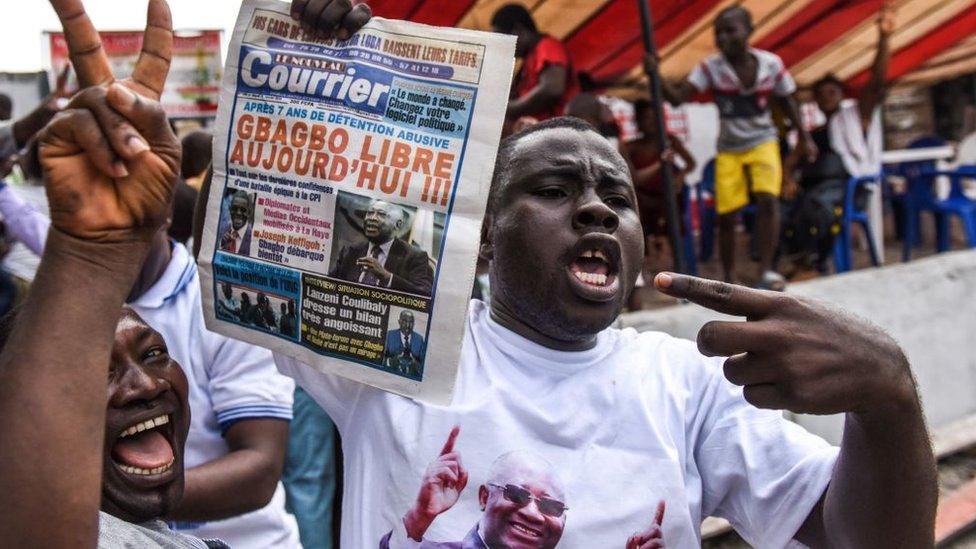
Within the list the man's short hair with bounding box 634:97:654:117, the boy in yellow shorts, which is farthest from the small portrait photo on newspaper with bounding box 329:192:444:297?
the man's short hair with bounding box 634:97:654:117

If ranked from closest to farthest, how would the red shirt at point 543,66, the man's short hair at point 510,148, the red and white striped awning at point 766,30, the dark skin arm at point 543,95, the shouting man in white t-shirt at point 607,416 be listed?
the shouting man in white t-shirt at point 607,416
the man's short hair at point 510,148
the dark skin arm at point 543,95
the red shirt at point 543,66
the red and white striped awning at point 766,30

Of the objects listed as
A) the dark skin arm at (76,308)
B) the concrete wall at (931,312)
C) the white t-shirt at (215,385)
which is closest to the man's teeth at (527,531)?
the dark skin arm at (76,308)

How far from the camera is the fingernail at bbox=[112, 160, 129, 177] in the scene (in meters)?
1.10

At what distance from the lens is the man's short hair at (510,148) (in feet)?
6.72

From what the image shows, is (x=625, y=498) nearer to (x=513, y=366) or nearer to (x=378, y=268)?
(x=513, y=366)

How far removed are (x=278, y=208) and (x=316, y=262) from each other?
0.42ft

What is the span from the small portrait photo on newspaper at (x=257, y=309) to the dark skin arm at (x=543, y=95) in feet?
9.00

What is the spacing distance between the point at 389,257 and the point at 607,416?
49 cm

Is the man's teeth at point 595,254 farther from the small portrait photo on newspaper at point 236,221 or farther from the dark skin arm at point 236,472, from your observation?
the dark skin arm at point 236,472

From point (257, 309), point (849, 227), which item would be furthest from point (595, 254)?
point (849, 227)

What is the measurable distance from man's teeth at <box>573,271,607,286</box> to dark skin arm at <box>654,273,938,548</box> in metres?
0.45

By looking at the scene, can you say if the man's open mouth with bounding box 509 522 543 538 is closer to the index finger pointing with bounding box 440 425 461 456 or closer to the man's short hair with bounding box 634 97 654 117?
the index finger pointing with bounding box 440 425 461 456

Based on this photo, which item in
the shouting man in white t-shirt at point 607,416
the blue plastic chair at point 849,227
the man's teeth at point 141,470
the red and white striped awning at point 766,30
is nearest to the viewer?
the shouting man in white t-shirt at point 607,416

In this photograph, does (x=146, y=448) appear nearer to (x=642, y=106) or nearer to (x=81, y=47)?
(x=81, y=47)
